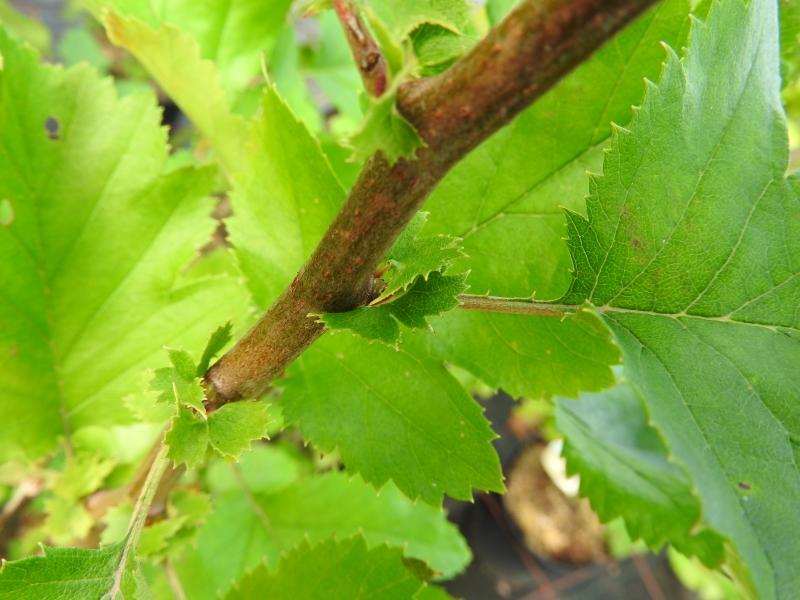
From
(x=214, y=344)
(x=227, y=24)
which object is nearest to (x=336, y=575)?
(x=214, y=344)

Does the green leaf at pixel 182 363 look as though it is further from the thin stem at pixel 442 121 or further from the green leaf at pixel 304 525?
the green leaf at pixel 304 525

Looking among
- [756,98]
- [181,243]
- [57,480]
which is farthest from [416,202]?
[57,480]

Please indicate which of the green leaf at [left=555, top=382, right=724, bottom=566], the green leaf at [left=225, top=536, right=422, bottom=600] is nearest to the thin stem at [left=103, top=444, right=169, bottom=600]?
the green leaf at [left=225, top=536, right=422, bottom=600]

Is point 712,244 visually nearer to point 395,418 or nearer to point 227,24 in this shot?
point 395,418

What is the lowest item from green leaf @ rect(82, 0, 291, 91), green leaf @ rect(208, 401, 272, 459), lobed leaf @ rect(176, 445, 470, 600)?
lobed leaf @ rect(176, 445, 470, 600)

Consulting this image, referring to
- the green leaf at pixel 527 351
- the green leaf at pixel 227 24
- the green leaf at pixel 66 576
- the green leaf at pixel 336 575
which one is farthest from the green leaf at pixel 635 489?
the green leaf at pixel 227 24

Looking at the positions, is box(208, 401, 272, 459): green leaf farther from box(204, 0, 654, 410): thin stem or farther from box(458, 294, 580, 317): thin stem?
box(458, 294, 580, 317): thin stem
